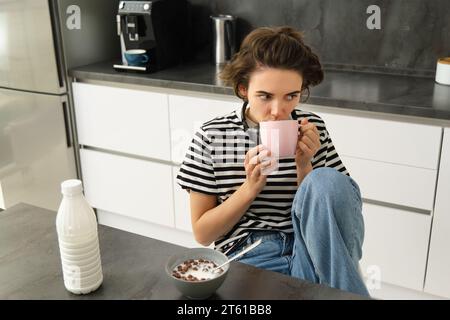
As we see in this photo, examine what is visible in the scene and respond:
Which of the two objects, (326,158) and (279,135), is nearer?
(279,135)

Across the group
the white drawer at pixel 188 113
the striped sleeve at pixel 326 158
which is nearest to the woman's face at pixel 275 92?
the striped sleeve at pixel 326 158

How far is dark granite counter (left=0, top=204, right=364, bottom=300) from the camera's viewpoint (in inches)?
38.5

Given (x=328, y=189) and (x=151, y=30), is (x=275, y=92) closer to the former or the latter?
(x=328, y=189)

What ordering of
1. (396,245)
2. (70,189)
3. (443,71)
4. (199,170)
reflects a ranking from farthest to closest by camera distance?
1. (443,71)
2. (396,245)
3. (199,170)
4. (70,189)

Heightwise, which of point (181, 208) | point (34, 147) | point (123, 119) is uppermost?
point (123, 119)

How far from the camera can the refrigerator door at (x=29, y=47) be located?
2537 millimetres

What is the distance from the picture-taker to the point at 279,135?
3.82ft

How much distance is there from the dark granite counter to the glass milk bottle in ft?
0.09

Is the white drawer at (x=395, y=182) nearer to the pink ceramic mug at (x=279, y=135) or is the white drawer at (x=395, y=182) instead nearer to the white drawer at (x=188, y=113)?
the white drawer at (x=188, y=113)

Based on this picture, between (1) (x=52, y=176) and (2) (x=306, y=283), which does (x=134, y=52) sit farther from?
(2) (x=306, y=283)

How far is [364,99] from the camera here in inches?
80.6

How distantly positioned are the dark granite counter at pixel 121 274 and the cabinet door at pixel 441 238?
3.74 ft

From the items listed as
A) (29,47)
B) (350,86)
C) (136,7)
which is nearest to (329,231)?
(350,86)

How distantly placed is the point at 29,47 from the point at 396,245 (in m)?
1.90
